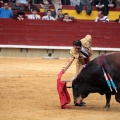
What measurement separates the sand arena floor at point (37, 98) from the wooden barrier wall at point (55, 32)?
2.19m

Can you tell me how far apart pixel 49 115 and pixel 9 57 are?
9.04 metres

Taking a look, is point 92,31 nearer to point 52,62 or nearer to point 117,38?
point 117,38

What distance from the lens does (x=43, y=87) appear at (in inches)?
452

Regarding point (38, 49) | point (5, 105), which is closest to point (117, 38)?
point (38, 49)

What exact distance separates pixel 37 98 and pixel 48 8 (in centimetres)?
791

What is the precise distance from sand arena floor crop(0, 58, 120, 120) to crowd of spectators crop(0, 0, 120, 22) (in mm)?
2136

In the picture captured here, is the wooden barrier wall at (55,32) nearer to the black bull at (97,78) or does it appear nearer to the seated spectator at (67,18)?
the seated spectator at (67,18)

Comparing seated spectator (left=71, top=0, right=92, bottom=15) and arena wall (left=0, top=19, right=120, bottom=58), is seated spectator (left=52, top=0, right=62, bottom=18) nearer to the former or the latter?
arena wall (left=0, top=19, right=120, bottom=58)

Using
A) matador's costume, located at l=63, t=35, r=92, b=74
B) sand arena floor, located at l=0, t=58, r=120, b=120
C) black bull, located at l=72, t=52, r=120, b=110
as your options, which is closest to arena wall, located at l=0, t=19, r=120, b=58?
sand arena floor, located at l=0, t=58, r=120, b=120

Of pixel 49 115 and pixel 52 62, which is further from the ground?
pixel 49 115

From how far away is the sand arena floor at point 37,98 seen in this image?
8.25 m

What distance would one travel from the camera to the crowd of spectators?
1714cm

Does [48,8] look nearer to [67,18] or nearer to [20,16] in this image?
[67,18]

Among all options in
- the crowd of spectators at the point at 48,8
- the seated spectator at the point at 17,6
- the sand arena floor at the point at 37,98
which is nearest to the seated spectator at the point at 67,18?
the crowd of spectators at the point at 48,8
